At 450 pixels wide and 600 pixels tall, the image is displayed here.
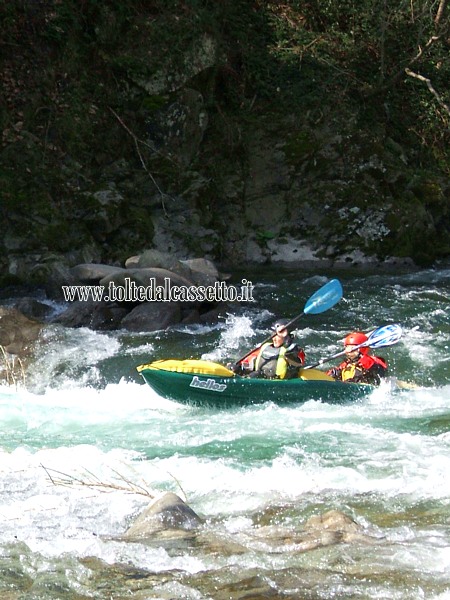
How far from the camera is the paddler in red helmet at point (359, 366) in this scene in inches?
268

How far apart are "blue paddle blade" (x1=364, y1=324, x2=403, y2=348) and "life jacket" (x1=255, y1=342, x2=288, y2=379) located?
84 cm

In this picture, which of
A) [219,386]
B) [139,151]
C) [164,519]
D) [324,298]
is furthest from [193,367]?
[139,151]

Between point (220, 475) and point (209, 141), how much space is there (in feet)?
27.9

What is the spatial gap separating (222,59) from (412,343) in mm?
6181

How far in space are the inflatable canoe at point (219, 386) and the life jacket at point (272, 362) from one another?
0.54 feet

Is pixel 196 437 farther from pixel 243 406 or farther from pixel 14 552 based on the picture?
pixel 14 552

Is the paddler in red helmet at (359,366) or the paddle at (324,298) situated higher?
the paddle at (324,298)

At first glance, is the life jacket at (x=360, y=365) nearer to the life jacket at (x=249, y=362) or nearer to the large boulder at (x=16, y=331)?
the life jacket at (x=249, y=362)

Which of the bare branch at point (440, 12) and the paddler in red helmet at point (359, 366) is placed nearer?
the paddler in red helmet at point (359, 366)

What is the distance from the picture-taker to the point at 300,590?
10.3 ft

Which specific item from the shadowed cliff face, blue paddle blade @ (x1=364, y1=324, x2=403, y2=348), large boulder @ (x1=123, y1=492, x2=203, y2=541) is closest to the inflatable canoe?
blue paddle blade @ (x1=364, y1=324, x2=403, y2=348)

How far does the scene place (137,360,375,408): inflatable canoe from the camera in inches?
248

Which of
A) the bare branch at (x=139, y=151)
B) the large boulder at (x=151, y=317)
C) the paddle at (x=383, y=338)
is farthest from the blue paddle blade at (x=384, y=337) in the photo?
the bare branch at (x=139, y=151)

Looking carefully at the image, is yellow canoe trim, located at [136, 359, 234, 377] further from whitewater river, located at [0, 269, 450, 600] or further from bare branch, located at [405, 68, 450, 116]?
bare branch, located at [405, 68, 450, 116]
